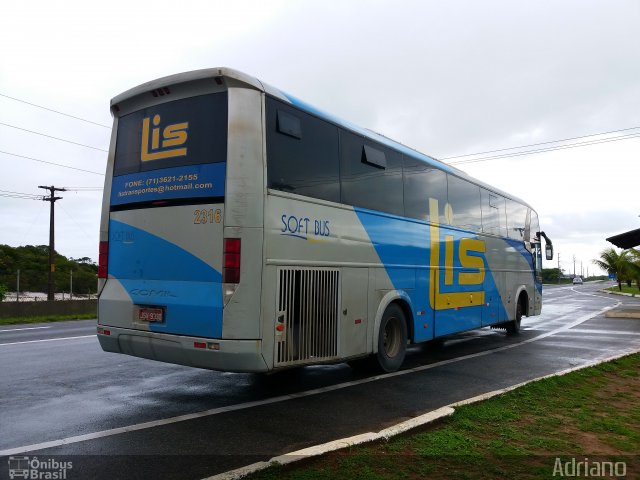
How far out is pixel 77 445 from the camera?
4.47 m

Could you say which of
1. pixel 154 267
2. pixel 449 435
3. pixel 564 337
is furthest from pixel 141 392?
pixel 564 337

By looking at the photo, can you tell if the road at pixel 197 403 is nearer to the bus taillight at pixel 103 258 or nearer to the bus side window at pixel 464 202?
the bus taillight at pixel 103 258

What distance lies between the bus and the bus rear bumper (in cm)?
1

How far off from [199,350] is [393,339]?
372 centimetres

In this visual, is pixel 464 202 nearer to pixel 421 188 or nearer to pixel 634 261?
pixel 421 188

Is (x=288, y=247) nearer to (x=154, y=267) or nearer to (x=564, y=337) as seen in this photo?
(x=154, y=267)

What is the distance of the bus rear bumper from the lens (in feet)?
17.3

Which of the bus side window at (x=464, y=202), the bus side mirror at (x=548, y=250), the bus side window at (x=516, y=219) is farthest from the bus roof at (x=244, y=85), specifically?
the bus side mirror at (x=548, y=250)

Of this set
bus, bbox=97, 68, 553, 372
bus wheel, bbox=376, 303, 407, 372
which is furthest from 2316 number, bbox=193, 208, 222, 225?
bus wheel, bbox=376, 303, 407, 372

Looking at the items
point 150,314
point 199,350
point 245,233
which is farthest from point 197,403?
point 245,233

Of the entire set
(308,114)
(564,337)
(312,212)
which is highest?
(308,114)

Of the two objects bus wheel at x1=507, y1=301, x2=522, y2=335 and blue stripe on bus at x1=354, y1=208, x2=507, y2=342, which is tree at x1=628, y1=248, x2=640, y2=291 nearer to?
bus wheel at x1=507, y1=301, x2=522, y2=335

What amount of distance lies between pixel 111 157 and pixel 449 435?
17.6 feet

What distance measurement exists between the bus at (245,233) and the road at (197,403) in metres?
A: 0.58
